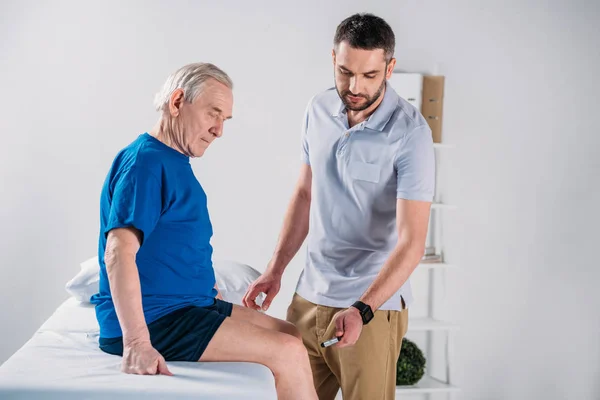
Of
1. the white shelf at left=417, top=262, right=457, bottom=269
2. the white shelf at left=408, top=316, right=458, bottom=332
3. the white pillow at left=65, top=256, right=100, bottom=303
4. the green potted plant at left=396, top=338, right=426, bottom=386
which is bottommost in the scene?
the green potted plant at left=396, top=338, right=426, bottom=386

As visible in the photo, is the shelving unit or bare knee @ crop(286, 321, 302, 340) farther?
the shelving unit

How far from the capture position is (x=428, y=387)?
3.40m

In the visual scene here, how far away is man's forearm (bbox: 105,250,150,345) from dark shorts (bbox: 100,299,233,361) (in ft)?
0.48

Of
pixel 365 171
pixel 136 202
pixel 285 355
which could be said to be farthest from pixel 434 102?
pixel 136 202

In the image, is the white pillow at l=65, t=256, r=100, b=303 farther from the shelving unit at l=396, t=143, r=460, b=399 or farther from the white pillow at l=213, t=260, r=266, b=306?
the shelving unit at l=396, t=143, r=460, b=399

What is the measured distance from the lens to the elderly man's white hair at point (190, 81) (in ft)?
6.01

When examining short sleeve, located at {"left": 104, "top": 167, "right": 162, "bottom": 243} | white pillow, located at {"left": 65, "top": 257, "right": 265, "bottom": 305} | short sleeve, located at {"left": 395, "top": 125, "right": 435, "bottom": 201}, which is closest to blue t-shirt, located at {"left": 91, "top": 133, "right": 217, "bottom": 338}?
short sleeve, located at {"left": 104, "top": 167, "right": 162, "bottom": 243}

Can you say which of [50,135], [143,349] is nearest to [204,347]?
[143,349]

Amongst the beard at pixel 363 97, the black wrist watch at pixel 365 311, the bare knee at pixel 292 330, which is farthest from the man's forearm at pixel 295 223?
the black wrist watch at pixel 365 311

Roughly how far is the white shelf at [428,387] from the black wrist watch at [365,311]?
149 cm

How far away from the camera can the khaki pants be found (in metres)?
2.08

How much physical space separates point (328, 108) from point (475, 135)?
1607 mm

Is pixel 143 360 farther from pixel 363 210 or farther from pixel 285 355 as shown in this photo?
pixel 363 210

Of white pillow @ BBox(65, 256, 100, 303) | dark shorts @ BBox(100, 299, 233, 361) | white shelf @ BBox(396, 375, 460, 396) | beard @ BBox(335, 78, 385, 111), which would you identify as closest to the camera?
dark shorts @ BBox(100, 299, 233, 361)
